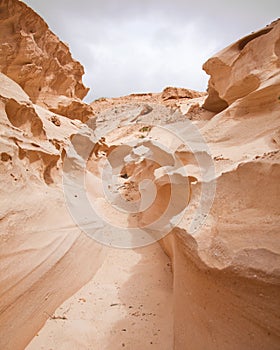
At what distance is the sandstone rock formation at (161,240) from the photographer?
1421 millimetres

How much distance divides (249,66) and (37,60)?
8.46m

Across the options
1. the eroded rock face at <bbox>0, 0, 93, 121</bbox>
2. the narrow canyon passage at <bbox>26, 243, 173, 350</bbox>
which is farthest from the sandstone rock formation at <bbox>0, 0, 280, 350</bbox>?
the eroded rock face at <bbox>0, 0, 93, 121</bbox>

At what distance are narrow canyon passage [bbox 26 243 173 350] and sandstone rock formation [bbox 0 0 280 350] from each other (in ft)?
0.04

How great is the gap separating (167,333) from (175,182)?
1881 mm

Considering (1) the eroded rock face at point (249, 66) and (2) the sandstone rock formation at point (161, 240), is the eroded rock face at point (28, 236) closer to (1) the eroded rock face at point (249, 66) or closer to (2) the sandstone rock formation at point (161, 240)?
(2) the sandstone rock formation at point (161, 240)

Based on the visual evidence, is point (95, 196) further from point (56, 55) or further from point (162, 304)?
point (56, 55)

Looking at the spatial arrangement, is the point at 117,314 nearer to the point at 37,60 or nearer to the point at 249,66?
the point at 249,66

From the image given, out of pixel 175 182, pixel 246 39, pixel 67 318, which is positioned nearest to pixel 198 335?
pixel 67 318

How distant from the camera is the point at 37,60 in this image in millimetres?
8484

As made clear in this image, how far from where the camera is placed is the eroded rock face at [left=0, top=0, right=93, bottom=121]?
26.2 ft

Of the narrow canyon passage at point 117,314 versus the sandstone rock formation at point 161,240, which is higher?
the sandstone rock formation at point 161,240

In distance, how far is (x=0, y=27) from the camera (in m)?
7.96

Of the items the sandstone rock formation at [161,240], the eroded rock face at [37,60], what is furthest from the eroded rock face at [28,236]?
the eroded rock face at [37,60]

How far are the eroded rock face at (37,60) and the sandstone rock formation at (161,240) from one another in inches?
184
